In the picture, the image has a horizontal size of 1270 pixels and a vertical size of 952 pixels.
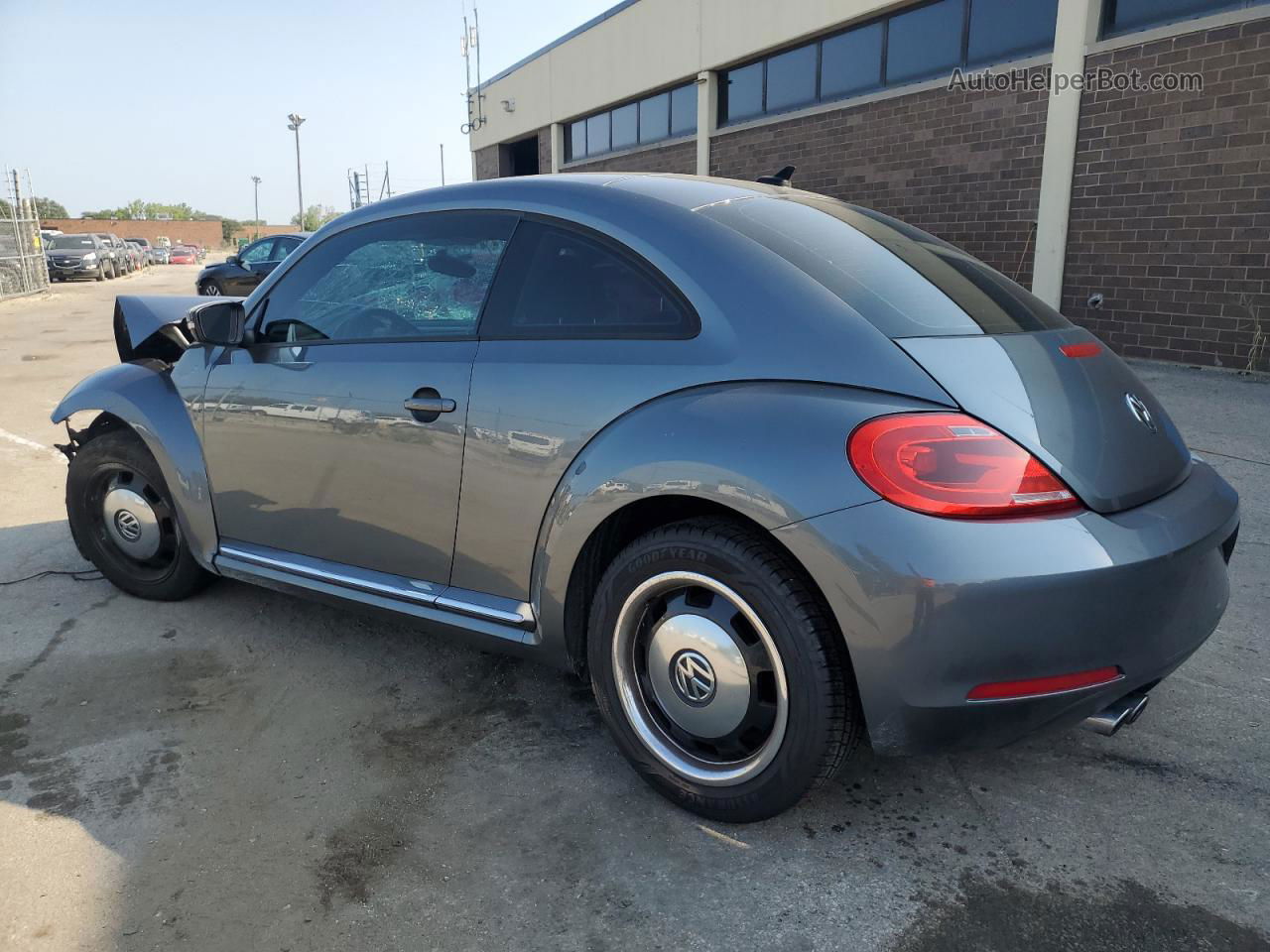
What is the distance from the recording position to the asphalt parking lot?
2.06 metres

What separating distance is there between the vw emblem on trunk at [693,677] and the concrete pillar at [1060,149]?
973 centimetres

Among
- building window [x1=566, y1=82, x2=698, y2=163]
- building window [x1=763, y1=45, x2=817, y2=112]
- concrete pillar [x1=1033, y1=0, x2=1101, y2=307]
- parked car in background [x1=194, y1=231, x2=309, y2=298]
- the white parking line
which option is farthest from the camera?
parked car in background [x1=194, y1=231, x2=309, y2=298]

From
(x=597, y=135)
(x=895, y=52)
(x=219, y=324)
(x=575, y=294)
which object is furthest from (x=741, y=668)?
(x=597, y=135)

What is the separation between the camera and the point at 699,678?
7.82 feet

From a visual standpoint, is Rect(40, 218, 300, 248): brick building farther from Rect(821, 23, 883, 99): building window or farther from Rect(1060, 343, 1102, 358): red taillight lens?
Rect(1060, 343, 1102, 358): red taillight lens

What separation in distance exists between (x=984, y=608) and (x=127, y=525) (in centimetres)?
346

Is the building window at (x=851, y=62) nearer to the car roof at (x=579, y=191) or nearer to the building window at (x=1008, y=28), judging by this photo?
the building window at (x=1008, y=28)

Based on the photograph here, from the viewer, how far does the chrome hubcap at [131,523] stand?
3.86 meters

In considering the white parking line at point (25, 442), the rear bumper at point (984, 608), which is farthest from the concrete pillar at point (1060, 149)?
the white parking line at point (25, 442)

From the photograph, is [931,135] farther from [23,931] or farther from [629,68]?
[23,931]

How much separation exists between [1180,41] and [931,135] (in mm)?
3312

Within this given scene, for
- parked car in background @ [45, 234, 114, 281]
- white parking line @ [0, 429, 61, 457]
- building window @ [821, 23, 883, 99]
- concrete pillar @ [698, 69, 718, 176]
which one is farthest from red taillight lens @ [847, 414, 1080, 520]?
parked car in background @ [45, 234, 114, 281]

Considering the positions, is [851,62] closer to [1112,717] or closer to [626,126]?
[626,126]

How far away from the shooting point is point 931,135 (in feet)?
39.9
